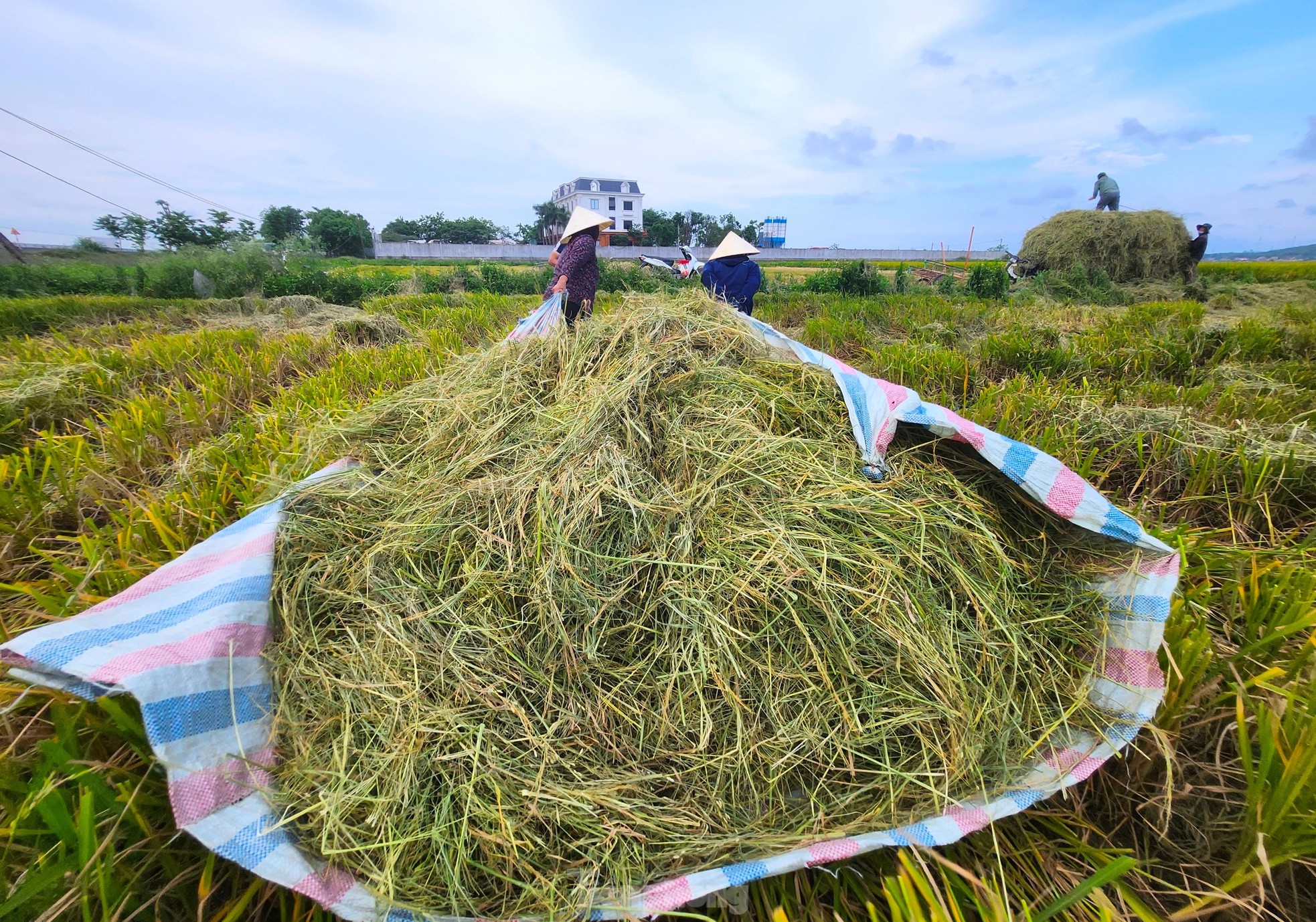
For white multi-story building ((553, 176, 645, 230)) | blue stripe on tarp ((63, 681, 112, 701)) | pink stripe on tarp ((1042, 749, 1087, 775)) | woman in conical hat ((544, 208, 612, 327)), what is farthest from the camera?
white multi-story building ((553, 176, 645, 230))

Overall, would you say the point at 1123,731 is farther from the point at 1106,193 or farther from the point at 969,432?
the point at 1106,193

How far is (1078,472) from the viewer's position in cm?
207

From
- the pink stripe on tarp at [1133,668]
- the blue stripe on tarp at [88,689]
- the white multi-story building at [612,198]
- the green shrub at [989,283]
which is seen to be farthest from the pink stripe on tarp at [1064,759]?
the white multi-story building at [612,198]

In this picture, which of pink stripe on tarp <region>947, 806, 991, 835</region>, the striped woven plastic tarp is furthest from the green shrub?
pink stripe on tarp <region>947, 806, 991, 835</region>

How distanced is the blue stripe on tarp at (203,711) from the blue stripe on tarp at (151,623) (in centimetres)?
19

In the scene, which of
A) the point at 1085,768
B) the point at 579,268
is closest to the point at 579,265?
the point at 579,268

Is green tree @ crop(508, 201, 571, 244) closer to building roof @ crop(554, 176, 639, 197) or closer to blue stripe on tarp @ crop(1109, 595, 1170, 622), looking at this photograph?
building roof @ crop(554, 176, 639, 197)

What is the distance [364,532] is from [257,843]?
83 cm

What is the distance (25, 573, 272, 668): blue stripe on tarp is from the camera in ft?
3.34

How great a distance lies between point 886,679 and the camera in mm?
1200

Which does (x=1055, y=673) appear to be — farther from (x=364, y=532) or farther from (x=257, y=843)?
(x=364, y=532)

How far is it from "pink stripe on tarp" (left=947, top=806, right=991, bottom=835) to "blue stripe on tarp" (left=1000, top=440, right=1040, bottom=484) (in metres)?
0.85

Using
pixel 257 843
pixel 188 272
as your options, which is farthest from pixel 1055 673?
pixel 188 272

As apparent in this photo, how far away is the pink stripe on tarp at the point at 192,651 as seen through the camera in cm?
101
